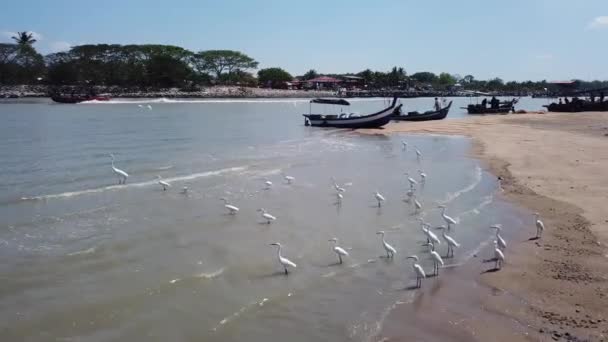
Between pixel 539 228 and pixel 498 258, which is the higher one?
pixel 539 228

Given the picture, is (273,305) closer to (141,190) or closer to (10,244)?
(10,244)

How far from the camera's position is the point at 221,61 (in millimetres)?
127062

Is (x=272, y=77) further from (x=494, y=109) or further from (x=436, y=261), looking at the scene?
(x=436, y=261)

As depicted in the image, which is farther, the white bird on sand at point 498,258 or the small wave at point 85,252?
the small wave at point 85,252

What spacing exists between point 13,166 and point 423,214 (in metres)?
16.1

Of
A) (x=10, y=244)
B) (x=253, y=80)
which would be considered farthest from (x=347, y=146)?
(x=253, y=80)

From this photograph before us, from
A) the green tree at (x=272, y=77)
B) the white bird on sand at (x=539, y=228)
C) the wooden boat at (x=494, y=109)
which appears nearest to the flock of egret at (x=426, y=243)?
the white bird on sand at (x=539, y=228)

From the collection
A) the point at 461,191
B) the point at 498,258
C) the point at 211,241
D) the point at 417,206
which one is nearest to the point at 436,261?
the point at 498,258

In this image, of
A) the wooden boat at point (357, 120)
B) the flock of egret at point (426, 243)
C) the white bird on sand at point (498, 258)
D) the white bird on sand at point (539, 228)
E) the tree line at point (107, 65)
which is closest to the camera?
the flock of egret at point (426, 243)

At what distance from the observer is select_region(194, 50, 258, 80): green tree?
124 m

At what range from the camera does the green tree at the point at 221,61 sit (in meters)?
124

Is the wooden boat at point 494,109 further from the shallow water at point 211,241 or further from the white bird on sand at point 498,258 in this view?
the white bird on sand at point 498,258

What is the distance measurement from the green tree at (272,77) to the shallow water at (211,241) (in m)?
116

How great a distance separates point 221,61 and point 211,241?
120057 mm
